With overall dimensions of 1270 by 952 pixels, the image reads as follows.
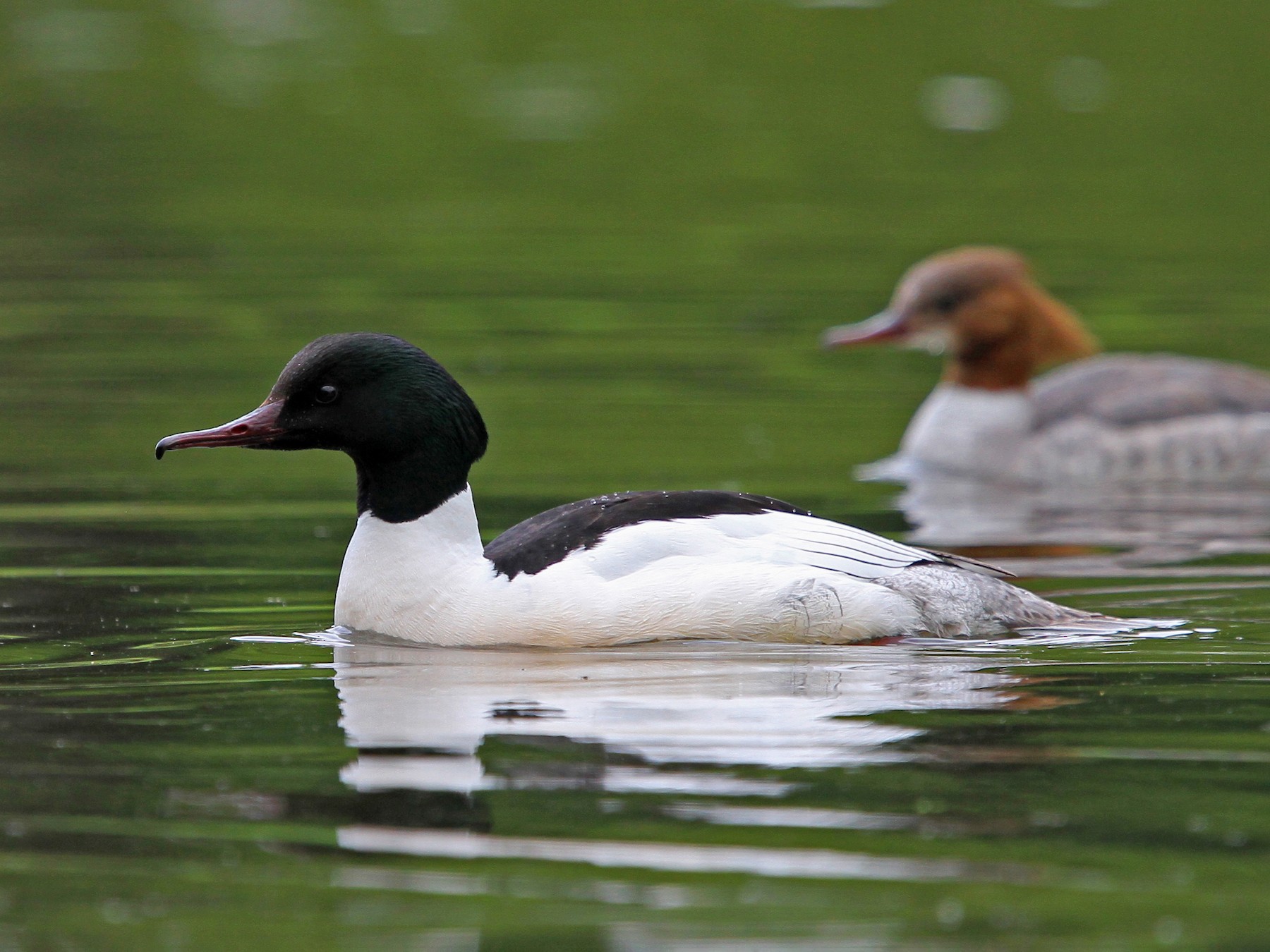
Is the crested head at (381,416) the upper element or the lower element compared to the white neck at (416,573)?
upper

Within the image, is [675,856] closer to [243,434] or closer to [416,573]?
[416,573]

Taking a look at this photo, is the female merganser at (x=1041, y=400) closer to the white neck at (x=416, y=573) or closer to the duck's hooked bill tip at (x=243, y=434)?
the white neck at (x=416, y=573)

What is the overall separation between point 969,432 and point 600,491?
3.06m

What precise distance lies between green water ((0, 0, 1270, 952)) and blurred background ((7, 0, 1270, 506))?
8cm

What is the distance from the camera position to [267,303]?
15062 millimetres

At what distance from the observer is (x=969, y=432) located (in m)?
12.0

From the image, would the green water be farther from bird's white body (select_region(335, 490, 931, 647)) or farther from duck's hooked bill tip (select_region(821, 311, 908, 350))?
duck's hooked bill tip (select_region(821, 311, 908, 350))

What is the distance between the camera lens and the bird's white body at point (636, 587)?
6.65 m

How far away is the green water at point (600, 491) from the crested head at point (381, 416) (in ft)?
2.07

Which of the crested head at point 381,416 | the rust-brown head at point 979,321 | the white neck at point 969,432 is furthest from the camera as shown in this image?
the rust-brown head at point 979,321

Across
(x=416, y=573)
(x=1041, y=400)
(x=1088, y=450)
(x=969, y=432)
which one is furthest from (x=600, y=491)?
(x=1041, y=400)

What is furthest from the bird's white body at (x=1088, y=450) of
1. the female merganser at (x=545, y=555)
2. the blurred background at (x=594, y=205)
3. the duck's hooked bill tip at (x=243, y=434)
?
the duck's hooked bill tip at (x=243, y=434)

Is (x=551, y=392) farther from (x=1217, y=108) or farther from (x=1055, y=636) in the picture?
(x=1217, y=108)

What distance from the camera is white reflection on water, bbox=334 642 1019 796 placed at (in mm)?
5352
